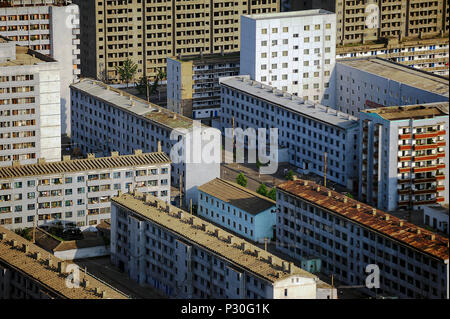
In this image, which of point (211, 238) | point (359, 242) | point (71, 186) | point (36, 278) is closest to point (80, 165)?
point (71, 186)

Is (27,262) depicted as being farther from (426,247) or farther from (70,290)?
(426,247)

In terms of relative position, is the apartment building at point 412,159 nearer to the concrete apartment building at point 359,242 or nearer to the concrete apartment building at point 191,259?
the concrete apartment building at point 359,242

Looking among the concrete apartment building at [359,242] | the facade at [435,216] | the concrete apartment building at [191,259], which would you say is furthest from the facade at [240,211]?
the facade at [435,216]

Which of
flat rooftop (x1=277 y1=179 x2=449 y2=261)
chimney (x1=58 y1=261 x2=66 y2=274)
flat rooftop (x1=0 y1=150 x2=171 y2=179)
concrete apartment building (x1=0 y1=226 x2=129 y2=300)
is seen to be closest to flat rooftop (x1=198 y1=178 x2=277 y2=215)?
flat rooftop (x1=277 y1=179 x2=449 y2=261)

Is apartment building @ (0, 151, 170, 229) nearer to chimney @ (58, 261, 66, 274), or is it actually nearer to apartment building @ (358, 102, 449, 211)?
apartment building @ (358, 102, 449, 211)

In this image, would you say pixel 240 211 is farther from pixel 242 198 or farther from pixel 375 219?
pixel 375 219
